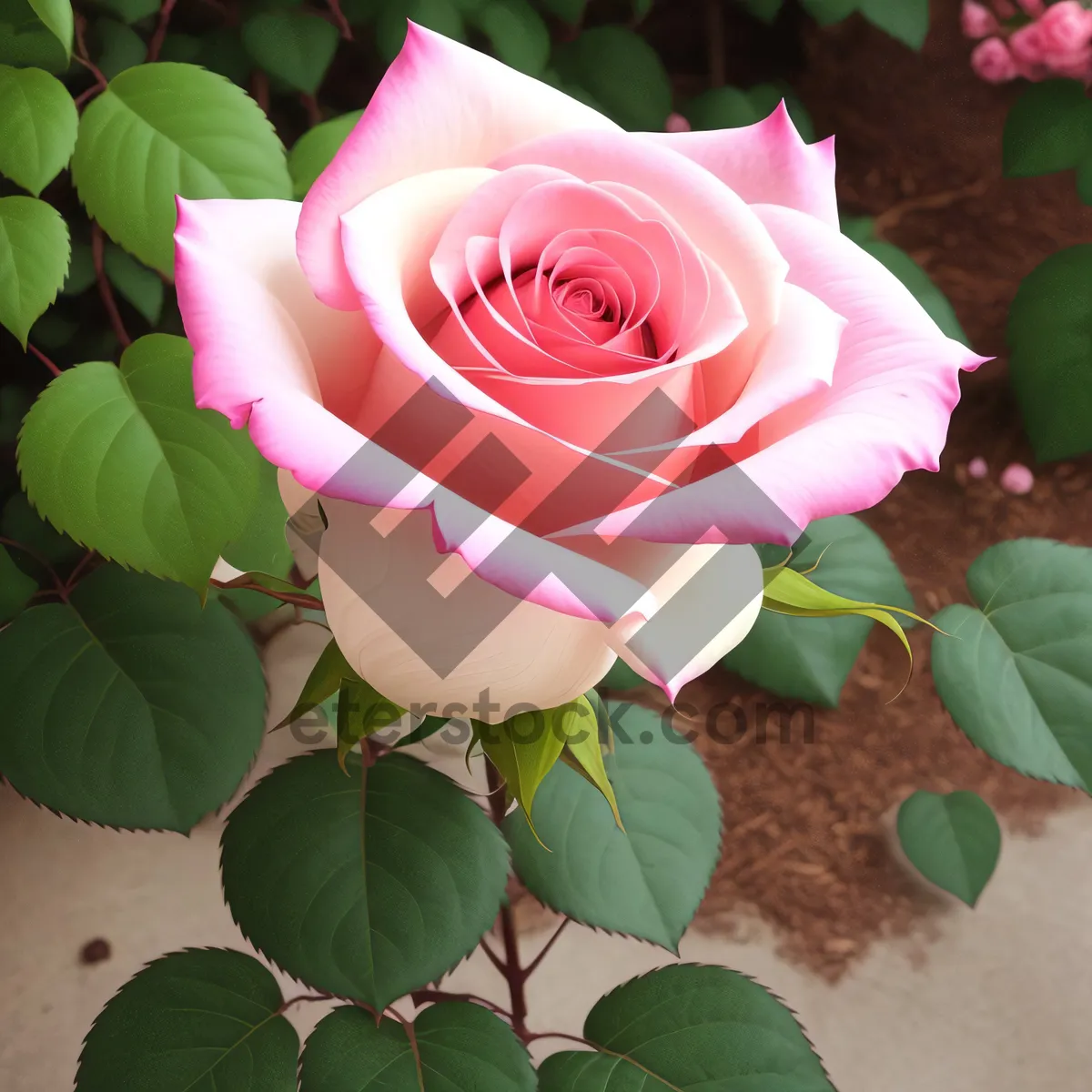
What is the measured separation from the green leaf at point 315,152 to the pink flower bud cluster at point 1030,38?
460 millimetres

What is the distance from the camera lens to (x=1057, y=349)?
0.64m

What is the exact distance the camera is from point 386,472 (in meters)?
0.16

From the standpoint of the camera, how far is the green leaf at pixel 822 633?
17.4 inches

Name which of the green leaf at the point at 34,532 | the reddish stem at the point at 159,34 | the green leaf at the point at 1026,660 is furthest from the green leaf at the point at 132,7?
the green leaf at the point at 1026,660

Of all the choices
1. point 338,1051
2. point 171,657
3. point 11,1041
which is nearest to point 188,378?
point 171,657

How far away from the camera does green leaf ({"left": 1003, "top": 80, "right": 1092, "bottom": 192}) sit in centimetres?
61

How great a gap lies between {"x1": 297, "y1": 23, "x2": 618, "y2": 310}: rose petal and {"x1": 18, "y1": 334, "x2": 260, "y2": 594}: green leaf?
111mm

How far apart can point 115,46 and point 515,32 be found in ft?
0.61

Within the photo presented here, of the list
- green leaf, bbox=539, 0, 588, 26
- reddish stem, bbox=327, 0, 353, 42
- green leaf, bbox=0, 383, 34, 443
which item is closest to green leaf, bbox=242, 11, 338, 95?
reddish stem, bbox=327, 0, 353, 42

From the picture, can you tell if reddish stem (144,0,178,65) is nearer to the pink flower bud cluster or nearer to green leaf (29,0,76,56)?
green leaf (29,0,76,56)

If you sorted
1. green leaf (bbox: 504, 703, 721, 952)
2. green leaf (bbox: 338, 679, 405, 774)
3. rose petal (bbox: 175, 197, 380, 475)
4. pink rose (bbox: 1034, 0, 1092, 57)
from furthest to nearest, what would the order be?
pink rose (bbox: 1034, 0, 1092, 57), green leaf (bbox: 504, 703, 721, 952), green leaf (bbox: 338, 679, 405, 774), rose petal (bbox: 175, 197, 380, 475)

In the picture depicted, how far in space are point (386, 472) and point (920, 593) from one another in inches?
23.8

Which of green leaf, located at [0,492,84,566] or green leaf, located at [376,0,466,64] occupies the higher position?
green leaf, located at [376,0,466,64]

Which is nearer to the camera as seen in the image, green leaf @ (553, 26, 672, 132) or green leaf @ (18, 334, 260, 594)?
green leaf @ (18, 334, 260, 594)
